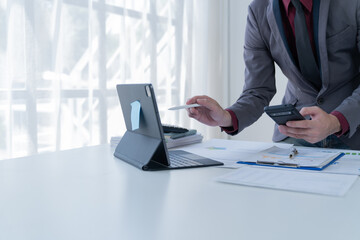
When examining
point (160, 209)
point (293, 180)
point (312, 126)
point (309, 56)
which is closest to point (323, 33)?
point (309, 56)

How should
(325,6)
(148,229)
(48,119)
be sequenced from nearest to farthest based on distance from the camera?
1. (148,229)
2. (325,6)
3. (48,119)

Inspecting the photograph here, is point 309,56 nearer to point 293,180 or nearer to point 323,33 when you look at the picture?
point 323,33

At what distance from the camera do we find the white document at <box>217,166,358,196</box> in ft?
2.72

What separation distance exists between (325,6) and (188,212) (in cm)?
111

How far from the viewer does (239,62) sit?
388cm

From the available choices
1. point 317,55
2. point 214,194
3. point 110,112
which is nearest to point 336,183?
point 214,194

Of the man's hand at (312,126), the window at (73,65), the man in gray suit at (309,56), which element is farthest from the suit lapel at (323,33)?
the window at (73,65)

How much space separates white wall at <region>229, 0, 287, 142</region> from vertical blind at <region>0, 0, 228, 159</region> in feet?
1.17

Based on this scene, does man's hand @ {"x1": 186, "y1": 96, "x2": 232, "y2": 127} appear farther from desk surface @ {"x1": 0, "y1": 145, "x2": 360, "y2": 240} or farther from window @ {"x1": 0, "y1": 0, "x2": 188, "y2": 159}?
window @ {"x1": 0, "y1": 0, "x2": 188, "y2": 159}

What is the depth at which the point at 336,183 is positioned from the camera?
0.88 m

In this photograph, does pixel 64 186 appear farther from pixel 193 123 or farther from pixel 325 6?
pixel 193 123

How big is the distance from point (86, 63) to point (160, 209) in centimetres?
197

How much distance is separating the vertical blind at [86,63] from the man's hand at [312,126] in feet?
5.08

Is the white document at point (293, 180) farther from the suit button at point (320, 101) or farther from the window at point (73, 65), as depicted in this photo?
the window at point (73, 65)
